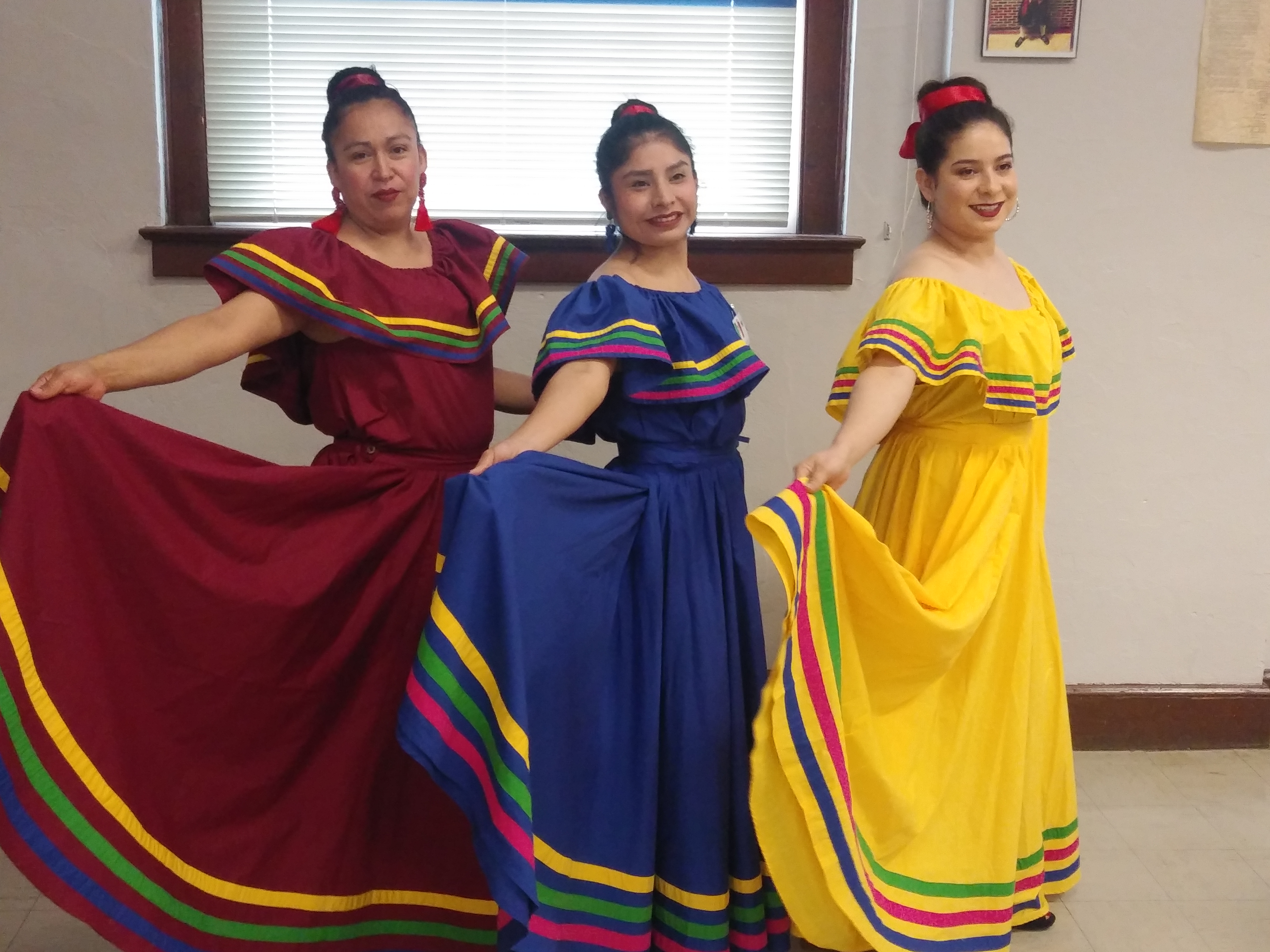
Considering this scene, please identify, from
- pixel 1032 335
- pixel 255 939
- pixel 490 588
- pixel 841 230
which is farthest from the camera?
pixel 841 230

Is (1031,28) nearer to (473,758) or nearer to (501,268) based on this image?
(501,268)

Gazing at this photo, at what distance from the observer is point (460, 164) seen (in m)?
2.21

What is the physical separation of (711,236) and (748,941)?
132 centimetres

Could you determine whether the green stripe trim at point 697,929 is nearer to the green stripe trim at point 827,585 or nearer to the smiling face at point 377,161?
the green stripe trim at point 827,585

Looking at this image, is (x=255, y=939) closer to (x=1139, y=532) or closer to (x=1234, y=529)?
(x=1139, y=532)

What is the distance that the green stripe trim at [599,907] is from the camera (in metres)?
1.46

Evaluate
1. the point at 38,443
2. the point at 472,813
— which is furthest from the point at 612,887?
the point at 38,443

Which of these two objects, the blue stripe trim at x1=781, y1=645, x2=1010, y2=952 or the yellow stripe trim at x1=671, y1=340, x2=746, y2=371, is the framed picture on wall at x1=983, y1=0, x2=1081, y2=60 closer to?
the yellow stripe trim at x1=671, y1=340, x2=746, y2=371

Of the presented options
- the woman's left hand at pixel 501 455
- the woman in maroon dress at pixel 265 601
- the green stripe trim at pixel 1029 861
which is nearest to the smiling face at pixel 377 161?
the woman in maroon dress at pixel 265 601

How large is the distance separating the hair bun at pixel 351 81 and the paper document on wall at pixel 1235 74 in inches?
62.7

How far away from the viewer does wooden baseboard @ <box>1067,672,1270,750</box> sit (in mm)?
2342

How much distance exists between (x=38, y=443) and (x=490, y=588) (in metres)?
0.58

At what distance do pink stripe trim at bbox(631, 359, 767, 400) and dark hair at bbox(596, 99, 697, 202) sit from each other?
1.02 feet

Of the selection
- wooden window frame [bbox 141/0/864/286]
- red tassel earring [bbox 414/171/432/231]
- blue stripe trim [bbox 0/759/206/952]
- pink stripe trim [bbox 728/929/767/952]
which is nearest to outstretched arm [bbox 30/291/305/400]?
red tassel earring [bbox 414/171/432/231]
